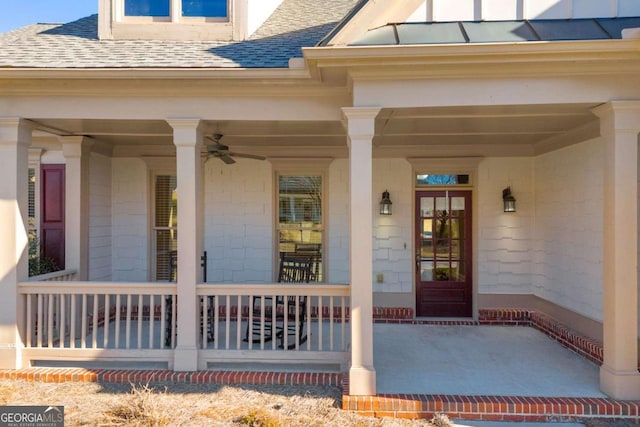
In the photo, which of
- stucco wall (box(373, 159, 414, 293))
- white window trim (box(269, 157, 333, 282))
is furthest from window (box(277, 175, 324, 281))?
stucco wall (box(373, 159, 414, 293))

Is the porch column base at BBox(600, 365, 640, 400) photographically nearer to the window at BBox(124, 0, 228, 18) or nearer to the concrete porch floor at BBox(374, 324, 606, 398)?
the concrete porch floor at BBox(374, 324, 606, 398)

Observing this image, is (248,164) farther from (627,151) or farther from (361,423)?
(627,151)

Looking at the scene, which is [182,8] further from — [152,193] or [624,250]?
[624,250]

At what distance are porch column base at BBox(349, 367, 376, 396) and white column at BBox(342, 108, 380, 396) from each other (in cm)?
2

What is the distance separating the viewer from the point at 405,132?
5254 mm

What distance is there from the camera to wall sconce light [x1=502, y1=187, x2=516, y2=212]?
612 cm

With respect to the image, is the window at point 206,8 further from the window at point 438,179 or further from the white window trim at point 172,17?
the window at point 438,179

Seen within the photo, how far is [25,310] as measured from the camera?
4445 millimetres

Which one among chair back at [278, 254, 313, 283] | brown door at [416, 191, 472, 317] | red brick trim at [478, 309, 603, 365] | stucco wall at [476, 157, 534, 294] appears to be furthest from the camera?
brown door at [416, 191, 472, 317]

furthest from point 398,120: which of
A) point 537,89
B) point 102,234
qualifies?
point 102,234

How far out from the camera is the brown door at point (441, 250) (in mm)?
6398

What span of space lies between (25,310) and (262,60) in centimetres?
367

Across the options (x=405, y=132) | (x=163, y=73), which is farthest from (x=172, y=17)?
(x=405, y=132)

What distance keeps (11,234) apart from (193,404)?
2.59m
